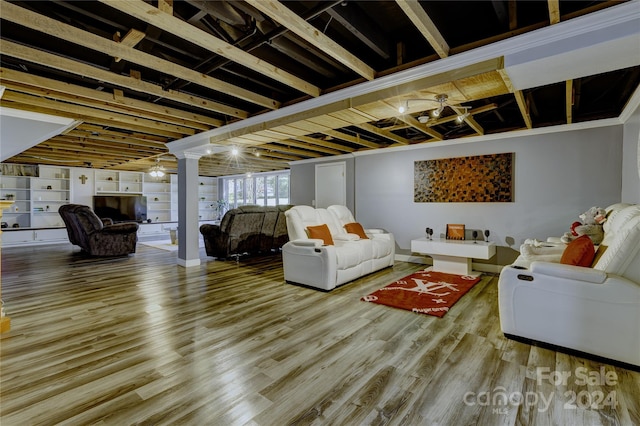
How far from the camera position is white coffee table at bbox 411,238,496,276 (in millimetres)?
4418

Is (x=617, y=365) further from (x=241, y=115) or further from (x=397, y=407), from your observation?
(x=241, y=115)

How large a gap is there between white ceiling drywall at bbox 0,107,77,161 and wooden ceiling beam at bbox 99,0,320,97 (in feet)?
10.5

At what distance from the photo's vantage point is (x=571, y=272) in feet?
7.25

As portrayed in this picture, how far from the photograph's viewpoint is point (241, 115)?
396 centimetres

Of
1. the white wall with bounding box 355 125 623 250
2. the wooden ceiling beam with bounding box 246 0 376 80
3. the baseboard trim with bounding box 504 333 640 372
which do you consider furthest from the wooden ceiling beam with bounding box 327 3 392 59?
the white wall with bounding box 355 125 623 250

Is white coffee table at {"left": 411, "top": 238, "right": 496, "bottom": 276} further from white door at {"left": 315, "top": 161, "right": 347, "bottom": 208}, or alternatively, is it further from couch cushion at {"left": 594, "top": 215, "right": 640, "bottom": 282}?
white door at {"left": 315, "top": 161, "right": 347, "bottom": 208}

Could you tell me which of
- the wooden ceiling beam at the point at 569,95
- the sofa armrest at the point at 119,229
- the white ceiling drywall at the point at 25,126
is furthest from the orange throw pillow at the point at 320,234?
the sofa armrest at the point at 119,229

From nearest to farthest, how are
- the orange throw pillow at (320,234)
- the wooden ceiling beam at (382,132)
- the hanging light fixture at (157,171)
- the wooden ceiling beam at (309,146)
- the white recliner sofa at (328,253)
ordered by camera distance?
the white recliner sofa at (328,253)
the wooden ceiling beam at (382,132)
the orange throw pillow at (320,234)
the wooden ceiling beam at (309,146)
the hanging light fixture at (157,171)

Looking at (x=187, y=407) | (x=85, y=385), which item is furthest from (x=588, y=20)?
(x=85, y=385)

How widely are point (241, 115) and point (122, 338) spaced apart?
287 cm

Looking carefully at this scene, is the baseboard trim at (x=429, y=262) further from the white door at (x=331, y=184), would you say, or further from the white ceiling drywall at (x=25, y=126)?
the white ceiling drywall at (x=25, y=126)

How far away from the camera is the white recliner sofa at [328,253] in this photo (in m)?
3.88

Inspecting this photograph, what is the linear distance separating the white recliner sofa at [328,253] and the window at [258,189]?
18.4 ft

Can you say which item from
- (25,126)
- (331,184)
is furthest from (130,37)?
(331,184)
